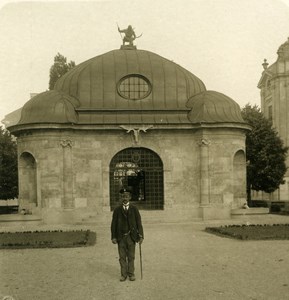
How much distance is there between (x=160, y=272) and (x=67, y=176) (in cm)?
1842

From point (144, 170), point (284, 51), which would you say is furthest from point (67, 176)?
point (284, 51)

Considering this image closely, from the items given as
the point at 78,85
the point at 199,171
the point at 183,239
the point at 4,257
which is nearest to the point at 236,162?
the point at 199,171

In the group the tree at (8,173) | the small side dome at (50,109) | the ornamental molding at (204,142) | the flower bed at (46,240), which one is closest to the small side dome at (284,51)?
the tree at (8,173)

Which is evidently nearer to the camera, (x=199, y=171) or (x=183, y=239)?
(x=183, y=239)

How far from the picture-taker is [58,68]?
152ft

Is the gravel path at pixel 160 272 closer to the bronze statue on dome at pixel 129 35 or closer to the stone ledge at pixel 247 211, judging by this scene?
the stone ledge at pixel 247 211

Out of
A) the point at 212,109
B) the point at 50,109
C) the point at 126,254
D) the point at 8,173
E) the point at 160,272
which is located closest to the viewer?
the point at 126,254

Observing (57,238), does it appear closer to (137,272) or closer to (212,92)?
(137,272)

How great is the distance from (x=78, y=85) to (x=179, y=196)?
8886 mm

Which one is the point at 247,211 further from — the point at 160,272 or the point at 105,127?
the point at 160,272

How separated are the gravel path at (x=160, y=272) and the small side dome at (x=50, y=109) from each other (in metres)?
→ 13.5

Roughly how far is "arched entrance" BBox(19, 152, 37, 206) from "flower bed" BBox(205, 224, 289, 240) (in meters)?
13.1

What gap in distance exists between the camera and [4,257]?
650 inches

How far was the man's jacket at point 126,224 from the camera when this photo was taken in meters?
13.1
